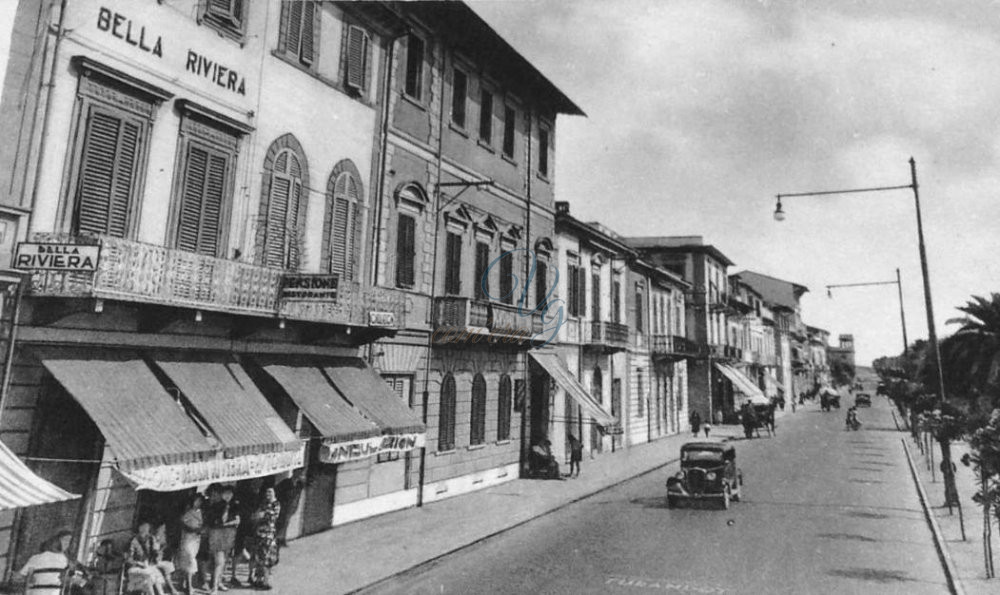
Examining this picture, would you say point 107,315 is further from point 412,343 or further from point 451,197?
point 451,197

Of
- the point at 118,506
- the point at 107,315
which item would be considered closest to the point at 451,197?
the point at 107,315

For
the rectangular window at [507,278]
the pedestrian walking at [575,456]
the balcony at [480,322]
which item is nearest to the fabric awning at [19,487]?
the balcony at [480,322]

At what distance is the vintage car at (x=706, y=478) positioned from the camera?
16359mm

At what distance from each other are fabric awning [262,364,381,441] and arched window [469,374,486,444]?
6.00 meters

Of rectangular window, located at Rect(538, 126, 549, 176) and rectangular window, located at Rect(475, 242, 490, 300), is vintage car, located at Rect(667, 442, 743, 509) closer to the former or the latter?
rectangular window, located at Rect(475, 242, 490, 300)

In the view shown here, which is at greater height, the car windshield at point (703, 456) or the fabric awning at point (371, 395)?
the fabric awning at point (371, 395)

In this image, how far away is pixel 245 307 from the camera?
35.0 ft

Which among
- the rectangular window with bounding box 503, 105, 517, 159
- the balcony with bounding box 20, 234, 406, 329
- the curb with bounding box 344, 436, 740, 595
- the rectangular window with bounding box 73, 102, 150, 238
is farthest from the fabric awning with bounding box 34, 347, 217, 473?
the rectangular window with bounding box 503, 105, 517, 159

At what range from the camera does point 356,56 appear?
14914mm

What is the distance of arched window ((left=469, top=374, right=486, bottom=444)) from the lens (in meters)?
18.6

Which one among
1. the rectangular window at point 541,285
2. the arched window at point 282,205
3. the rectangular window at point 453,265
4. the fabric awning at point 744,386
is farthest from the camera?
the fabric awning at point 744,386

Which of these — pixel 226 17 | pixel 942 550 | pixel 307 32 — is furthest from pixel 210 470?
pixel 942 550

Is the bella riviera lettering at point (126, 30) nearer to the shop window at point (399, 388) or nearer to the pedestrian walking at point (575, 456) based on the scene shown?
the shop window at point (399, 388)

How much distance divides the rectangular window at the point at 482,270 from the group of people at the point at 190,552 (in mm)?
9353
